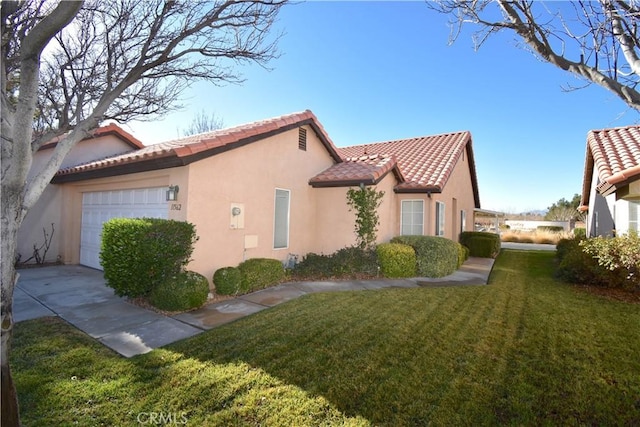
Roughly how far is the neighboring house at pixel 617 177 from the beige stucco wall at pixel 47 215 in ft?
65.8

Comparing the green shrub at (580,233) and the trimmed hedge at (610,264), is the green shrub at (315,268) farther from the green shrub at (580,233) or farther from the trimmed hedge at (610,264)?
the green shrub at (580,233)

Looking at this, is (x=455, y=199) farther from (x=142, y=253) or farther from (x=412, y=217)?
(x=142, y=253)

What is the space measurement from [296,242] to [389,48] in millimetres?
7845

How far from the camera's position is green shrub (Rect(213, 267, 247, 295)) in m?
8.20

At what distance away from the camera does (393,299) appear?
814 cm

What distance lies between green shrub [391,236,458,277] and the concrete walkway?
0.40 metres

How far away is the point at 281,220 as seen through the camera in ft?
36.4

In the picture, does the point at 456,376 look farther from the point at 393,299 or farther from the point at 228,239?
the point at 228,239

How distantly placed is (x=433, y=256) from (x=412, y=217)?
2997 mm

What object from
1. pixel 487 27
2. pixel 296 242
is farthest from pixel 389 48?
pixel 296 242

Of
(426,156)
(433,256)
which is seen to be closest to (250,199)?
(433,256)

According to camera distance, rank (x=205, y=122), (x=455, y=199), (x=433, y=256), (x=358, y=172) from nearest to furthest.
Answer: (x=433, y=256) < (x=358, y=172) < (x=455, y=199) < (x=205, y=122)

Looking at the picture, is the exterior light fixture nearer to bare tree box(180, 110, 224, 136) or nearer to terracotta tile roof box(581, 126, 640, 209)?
terracotta tile roof box(581, 126, 640, 209)

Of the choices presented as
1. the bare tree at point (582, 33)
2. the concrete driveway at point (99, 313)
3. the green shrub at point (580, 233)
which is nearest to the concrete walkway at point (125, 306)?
the concrete driveway at point (99, 313)
